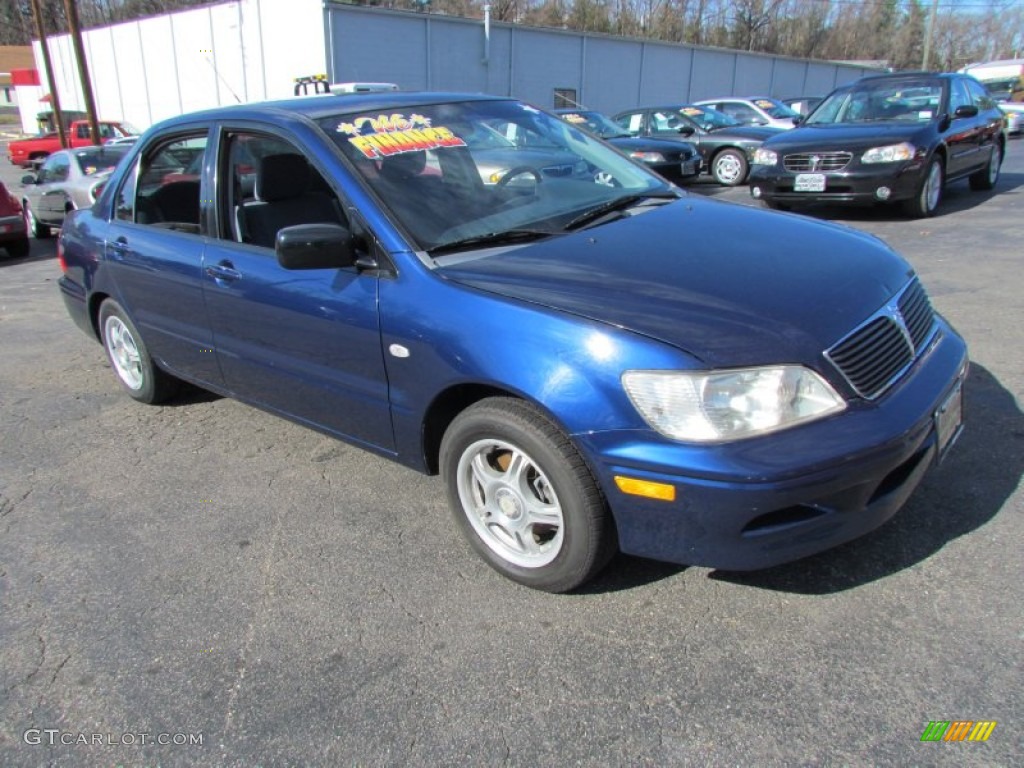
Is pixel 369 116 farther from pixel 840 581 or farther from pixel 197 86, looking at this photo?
pixel 197 86

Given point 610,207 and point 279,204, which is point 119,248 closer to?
point 279,204

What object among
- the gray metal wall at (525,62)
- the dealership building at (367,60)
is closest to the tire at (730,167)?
the gray metal wall at (525,62)

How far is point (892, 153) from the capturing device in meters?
8.57

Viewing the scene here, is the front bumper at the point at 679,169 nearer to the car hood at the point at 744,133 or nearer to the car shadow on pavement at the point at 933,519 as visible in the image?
the car hood at the point at 744,133

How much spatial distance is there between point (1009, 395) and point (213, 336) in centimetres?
406

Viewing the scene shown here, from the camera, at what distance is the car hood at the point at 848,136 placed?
8.65 metres

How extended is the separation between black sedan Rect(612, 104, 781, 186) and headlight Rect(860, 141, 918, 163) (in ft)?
15.6

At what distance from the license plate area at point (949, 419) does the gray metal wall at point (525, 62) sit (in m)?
21.5

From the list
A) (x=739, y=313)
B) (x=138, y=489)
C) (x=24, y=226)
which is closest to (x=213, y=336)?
(x=138, y=489)

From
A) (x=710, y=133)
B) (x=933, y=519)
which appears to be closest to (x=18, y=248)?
(x=710, y=133)

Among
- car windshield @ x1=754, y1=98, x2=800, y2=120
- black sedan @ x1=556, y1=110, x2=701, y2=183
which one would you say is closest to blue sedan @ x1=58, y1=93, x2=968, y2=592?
black sedan @ x1=556, y1=110, x2=701, y2=183

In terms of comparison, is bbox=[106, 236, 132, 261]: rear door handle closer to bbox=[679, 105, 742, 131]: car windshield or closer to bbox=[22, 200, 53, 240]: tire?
bbox=[22, 200, 53, 240]: tire

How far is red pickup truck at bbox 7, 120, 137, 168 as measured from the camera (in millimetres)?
25562

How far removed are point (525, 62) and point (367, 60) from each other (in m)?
6.71
